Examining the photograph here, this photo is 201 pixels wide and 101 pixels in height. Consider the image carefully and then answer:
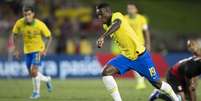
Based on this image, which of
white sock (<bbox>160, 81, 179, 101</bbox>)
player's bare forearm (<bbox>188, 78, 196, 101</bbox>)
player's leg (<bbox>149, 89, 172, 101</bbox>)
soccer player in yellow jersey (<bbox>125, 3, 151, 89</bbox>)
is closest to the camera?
white sock (<bbox>160, 81, 179, 101</bbox>)

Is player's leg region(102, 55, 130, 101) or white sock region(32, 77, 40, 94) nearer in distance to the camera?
player's leg region(102, 55, 130, 101)

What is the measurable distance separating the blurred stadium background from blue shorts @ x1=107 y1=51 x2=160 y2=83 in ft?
20.4

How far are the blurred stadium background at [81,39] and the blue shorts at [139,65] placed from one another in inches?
245

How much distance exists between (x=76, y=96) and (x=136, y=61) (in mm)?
4304

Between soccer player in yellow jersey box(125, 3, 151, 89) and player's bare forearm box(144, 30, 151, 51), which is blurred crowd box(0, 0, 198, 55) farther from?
player's bare forearm box(144, 30, 151, 51)

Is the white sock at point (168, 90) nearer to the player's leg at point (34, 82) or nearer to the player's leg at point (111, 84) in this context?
the player's leg at point (111, 84)

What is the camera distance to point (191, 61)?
1706 centimetres

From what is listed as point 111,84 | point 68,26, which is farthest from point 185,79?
point 68,26

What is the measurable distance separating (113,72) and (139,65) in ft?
2.07

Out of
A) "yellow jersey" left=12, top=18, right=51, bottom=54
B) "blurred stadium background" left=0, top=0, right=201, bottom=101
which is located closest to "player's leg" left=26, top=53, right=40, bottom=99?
"yellow jersey" left=12, top=18, right=51, bottom=54

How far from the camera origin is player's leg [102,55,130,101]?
16.1 metres

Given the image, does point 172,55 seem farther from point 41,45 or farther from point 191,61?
point 191,61

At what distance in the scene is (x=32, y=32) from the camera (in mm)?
21297

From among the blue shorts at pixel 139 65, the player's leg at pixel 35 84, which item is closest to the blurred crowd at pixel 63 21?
the player's leg at pixel 35 84
